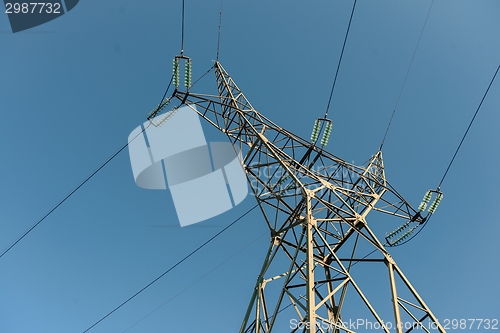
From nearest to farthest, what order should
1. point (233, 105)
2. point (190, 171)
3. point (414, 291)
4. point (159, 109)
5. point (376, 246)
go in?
point (414, 291) < point (376, 246) < point (233, 105) < point (159, 109) < point (190, 171)

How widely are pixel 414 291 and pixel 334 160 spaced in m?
5.93

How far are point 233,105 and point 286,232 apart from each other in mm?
5273

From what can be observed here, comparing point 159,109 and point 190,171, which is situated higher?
point 190,171

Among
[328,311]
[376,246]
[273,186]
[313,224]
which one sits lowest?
[328,311]

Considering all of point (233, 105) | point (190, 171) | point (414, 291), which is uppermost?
point (190, 171)

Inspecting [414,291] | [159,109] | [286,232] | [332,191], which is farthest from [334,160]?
[159,109]

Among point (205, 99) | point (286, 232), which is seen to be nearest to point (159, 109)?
point (205, 99)

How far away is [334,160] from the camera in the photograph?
1500 centimetres

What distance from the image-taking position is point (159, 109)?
612 inches

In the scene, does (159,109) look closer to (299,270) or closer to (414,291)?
(299,270)

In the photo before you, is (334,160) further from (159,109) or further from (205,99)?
(159,109)

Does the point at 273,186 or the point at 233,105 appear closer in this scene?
the point at 273,186

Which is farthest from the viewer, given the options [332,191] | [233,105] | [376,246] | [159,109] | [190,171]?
[190,171]

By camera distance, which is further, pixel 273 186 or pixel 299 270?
pixel 273 186
